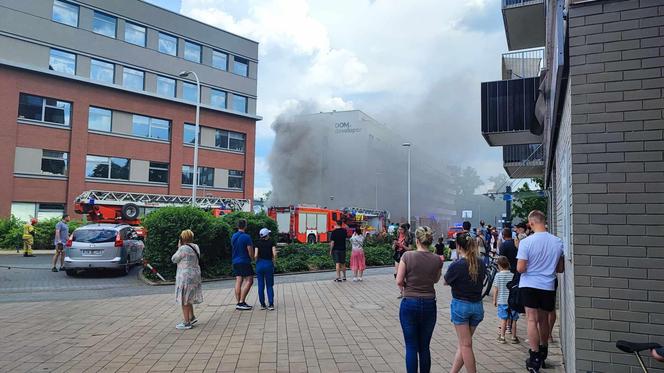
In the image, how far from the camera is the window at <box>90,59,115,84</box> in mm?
30625

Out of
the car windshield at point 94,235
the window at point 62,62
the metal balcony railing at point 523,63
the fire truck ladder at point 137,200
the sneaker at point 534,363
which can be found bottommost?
the sneaker at point 534,363

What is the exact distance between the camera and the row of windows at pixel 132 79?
2905 cm

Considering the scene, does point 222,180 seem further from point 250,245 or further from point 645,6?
point 645,6

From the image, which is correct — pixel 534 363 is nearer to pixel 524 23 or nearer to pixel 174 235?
pixel 174 235

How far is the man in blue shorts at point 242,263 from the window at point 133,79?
89.8 ft

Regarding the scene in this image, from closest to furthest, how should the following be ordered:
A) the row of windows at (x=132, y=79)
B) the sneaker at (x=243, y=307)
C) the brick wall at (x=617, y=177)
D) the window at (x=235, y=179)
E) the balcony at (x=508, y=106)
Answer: the brick wall at (x=617, y=177)
the sneaker at (x=243, y=307)
the balcony at (x=508, y=106)
the row of windows at (x=132, y=79)
the window at (x=235, y=179)

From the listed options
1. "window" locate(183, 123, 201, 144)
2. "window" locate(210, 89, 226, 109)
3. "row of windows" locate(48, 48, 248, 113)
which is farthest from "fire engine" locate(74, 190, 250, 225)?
"window" locate(210, 89, 226, 109)

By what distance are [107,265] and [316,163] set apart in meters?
35.3

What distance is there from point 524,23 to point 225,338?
40.3 feet

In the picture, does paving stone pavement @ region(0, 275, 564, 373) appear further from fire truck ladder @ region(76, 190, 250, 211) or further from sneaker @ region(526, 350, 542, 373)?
fire truck ladder @ region(76, 190, 250, 211)

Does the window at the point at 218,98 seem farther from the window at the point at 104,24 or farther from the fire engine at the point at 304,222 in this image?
the fire engine at the point at 304,222

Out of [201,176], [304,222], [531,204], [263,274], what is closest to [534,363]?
[263,274]

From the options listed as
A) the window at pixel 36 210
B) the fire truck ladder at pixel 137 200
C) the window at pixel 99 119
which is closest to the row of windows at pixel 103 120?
the window at pixel 99 119

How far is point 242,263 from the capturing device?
8.56 meters
